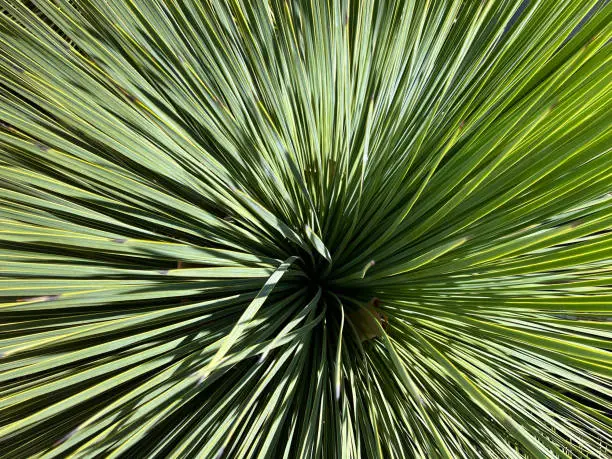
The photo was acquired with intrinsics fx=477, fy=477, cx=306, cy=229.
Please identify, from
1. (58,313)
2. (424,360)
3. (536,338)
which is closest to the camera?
(536,338)

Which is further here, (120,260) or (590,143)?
(120,260)

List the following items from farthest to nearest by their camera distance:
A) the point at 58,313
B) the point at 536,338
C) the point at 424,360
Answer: the point at 424,360, the point at 58,313, the point at 536,338

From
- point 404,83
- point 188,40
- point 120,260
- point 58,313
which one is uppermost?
point 404,83

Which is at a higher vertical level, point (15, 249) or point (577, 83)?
point (577, 83)

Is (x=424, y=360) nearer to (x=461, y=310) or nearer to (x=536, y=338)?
(x=461, y=310)

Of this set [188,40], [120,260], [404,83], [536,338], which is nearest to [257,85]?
[188,40]

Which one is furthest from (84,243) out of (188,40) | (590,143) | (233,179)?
(590,143)
